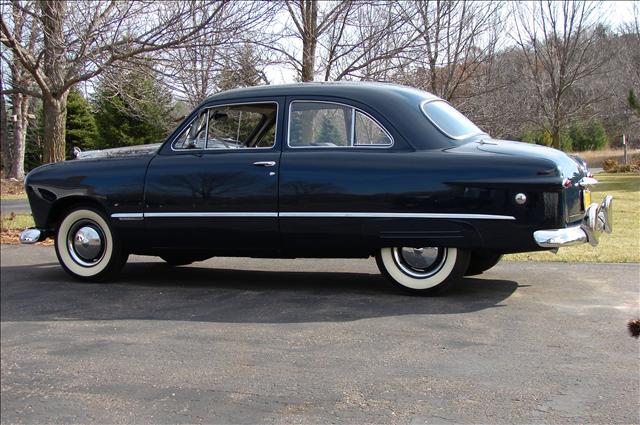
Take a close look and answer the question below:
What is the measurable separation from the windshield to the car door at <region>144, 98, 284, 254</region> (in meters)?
1.31

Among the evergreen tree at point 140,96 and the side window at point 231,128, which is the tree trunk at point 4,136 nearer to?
the evergreen tree at point 140,96

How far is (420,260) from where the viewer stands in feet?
17.2

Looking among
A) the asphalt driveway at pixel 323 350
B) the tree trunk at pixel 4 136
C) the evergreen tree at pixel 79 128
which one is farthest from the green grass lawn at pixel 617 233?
the tree trunk at pixel 4 136

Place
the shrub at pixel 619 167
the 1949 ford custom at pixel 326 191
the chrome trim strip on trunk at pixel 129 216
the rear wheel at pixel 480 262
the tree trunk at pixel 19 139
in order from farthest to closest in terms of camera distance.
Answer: the tree trunk at pixel 19 139 < the chrome trim strip on trunk at pixel 129 216 < the rear wheel at pixel 480 262 < the 1949 ford custom at pixel 326 191 < the shrub at pixel 619 167

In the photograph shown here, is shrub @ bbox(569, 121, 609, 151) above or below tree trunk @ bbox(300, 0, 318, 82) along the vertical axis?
below

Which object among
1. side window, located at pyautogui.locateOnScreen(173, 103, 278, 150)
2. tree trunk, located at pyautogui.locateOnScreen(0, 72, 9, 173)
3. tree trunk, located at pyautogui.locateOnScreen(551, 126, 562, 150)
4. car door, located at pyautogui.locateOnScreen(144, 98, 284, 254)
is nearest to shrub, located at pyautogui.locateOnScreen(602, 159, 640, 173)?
tree trunk, located at pyautogui.locateOnScreen(551, 126, 562, 150)

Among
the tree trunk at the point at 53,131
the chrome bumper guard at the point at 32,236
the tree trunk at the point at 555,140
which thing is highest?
the tree trunk at the point at 53,131

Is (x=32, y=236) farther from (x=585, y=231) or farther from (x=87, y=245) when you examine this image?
(x=585, y=231)

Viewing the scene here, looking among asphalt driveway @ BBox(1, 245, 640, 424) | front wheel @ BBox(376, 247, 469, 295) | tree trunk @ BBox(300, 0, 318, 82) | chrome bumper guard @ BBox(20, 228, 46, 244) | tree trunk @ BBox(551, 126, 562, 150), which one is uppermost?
tree trunk @ BBox(300, 0, 318, 82)

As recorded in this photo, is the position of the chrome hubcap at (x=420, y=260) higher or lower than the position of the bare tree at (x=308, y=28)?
lower

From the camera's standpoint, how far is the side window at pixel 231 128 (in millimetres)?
5867

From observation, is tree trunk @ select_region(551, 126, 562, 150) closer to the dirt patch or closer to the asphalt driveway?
the asphalt driveway

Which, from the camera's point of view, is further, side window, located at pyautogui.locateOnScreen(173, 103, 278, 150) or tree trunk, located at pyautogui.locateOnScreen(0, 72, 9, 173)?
tree trunk, located at pyautogui.locateOnScreen(0, 72, 9, 173)

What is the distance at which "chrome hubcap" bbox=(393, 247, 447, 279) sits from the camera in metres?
5.19
